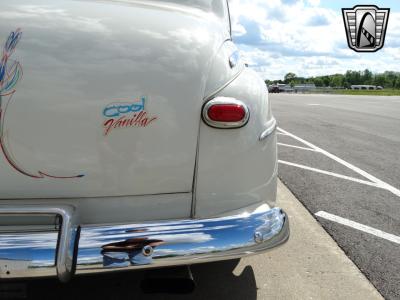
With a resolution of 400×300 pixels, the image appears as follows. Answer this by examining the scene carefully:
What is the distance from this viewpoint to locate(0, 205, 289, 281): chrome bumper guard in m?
1.93

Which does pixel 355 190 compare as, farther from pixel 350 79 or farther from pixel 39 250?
pixel 350 79

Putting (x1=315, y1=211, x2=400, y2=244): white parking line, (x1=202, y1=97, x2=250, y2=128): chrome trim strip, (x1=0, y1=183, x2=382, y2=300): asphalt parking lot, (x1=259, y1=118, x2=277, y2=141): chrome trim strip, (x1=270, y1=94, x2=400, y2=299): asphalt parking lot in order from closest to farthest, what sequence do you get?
(x1=202, y1=97, x2=250, y2=128): chrome trim strip < (x1=259, y1=118, x2=277, y2=141): chrome trim strip < (x1=0, y1=183, x2=382, y2=300): asphalt parking lot < (x1=270, y1=94, x2=400, y2=299): asphalt parking lot < (x1=315, y1=211, x2=400, y2=244): white parking line

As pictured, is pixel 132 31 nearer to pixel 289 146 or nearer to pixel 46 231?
pixel 46 231

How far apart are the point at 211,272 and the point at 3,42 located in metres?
2.00

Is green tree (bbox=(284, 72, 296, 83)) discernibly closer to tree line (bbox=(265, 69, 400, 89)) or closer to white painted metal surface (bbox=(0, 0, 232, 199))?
tree line (bbox=(265, 69, 400, 89))

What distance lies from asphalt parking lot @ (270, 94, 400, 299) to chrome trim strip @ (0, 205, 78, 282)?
2.10 metres

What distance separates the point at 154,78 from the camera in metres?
2.15

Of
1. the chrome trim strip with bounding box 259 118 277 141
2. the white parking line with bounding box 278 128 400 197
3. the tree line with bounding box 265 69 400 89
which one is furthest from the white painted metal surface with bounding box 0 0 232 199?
the tree line with bounding box 265 69 400 89

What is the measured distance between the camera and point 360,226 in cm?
424

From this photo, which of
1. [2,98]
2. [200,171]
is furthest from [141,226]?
[2,98]

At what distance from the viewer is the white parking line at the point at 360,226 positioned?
13.0 feet

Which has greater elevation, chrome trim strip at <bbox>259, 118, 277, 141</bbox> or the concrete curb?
chrome trim strip at <bbox>259, 118, 277, 141</bbox>

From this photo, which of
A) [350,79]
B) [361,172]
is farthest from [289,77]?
[361,172]

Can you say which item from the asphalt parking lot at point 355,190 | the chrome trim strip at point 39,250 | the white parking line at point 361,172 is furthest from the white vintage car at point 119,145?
the white parking line at point 361,172
